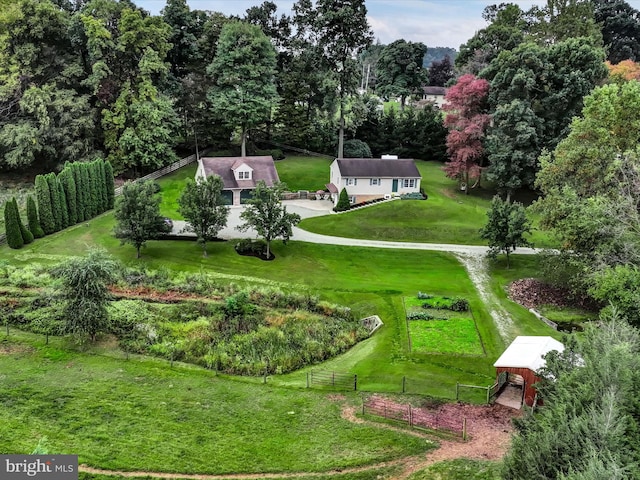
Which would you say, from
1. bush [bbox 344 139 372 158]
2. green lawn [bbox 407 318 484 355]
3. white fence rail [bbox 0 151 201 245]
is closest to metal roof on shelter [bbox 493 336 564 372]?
green lawn [bbox 407 318 484 355]

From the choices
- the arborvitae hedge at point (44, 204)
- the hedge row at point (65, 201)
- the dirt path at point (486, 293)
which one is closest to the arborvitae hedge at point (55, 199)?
the hedge row at point (65, 201)

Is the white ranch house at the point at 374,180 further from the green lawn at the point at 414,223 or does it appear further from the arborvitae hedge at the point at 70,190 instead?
the arborvitae hedge at the point at 70,190

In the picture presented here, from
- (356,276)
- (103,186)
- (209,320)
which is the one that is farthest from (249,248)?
(103,186)

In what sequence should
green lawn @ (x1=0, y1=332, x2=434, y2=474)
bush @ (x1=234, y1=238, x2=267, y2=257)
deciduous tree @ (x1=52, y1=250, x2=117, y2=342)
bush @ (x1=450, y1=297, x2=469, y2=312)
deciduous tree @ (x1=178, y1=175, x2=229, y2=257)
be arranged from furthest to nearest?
bush @ (x1=234, y1=238, x2=267, y2=257) < deciduous tree @ (x1=178, y1=175, x2=229, y2=257) < bush @ (x1=450, y1=297, x2=469, y2=312) < deciduous tree @ (x1=52, y1=250, x2=117, y2=342) < green lawn @ (x1=0, y1=332, x2=434, y2=474)

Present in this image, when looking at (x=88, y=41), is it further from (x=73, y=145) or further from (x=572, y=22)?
(x=572, y=22)

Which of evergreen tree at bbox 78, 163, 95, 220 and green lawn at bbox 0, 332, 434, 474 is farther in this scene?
evergreen tree at bbox 78, 163, 95, 220

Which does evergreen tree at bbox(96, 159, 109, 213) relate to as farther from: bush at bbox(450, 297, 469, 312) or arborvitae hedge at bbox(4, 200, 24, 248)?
bush at bbox(450, 297, 469, 312)
